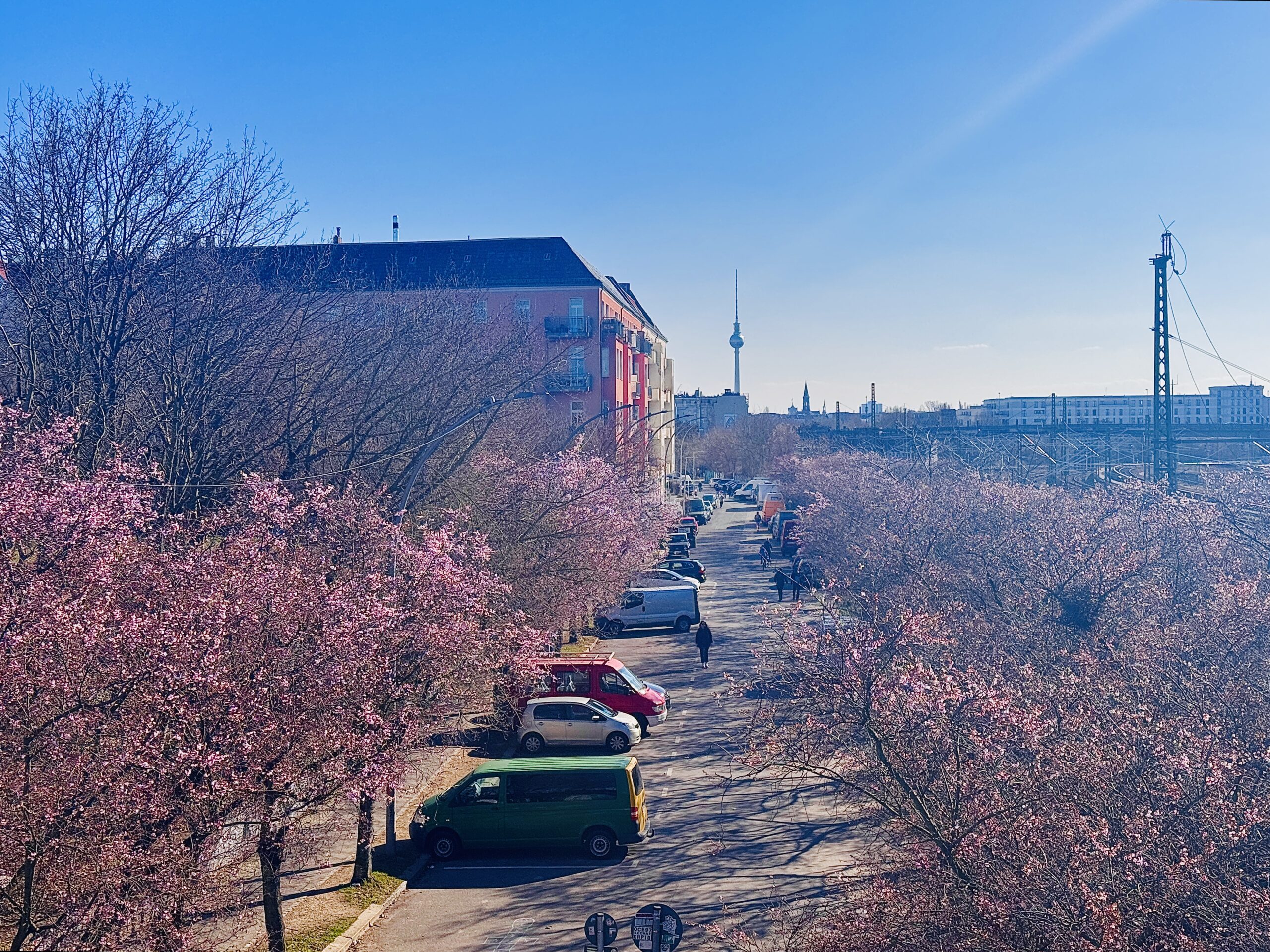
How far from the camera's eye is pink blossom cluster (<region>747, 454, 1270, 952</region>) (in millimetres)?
6805

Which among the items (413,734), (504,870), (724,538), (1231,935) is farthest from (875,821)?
(724,538)

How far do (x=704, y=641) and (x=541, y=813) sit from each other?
12.3m

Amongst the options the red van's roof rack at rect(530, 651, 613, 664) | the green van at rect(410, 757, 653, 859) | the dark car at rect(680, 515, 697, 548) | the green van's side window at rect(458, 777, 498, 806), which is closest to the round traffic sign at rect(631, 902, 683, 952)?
the green van at rect(410, 757, 653, 859)

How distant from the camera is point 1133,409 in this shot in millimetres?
104375

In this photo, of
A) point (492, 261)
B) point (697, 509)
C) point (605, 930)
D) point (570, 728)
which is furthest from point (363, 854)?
point (697, 509)

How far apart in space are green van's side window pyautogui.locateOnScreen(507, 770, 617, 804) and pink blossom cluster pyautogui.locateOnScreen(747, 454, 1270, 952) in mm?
2681

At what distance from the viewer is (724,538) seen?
201ft

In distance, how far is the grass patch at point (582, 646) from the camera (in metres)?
28.1

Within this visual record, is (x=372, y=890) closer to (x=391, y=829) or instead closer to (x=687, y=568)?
(x=391, y=829)

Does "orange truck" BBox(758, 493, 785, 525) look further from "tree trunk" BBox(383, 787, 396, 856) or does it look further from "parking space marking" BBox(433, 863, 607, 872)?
"tree trunk" BBox(383, 787, 396, 856)

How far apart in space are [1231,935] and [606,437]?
111 ft

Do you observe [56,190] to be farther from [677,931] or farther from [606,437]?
[606,437]

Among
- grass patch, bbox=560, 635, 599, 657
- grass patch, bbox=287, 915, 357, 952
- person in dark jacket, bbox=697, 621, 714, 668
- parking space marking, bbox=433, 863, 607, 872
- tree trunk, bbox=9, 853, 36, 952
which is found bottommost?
parking space marking, bbox=433, 863, 607, 872

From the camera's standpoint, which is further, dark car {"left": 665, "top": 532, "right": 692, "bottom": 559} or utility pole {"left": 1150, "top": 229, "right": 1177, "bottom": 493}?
→ dark car {"left": 665, "top": 532, "right": 692, "bottom": 559}
